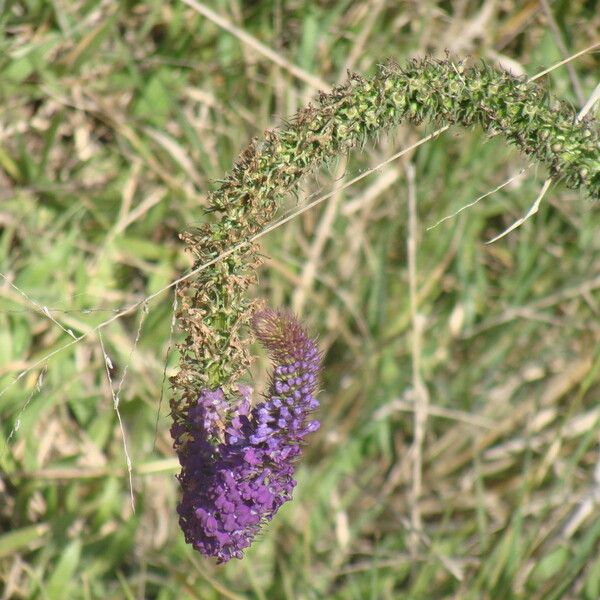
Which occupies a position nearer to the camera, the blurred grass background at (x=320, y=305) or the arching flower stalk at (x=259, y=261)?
the arching flower stalk at (x=259, y=261)

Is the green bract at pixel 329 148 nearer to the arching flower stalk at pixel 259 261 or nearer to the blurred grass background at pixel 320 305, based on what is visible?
the arching flower stalk at pixel 259 261

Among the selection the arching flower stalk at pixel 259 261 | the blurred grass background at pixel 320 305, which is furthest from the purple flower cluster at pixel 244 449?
the blurred grass background at pixel 320 305

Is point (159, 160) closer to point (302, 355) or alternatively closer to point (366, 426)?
point (366, 426)

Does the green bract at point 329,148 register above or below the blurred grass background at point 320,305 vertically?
above

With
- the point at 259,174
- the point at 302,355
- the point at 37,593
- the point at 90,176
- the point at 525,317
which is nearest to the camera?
the point at 259,174

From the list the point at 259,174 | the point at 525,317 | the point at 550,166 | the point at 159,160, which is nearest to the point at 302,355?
the point at 259,174

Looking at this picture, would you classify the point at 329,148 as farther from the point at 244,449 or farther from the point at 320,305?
the point at 320,305

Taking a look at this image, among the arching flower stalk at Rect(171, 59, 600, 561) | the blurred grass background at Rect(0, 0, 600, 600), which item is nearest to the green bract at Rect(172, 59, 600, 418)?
the arching flower stalk at Rect(171, 59, 600, 561)
